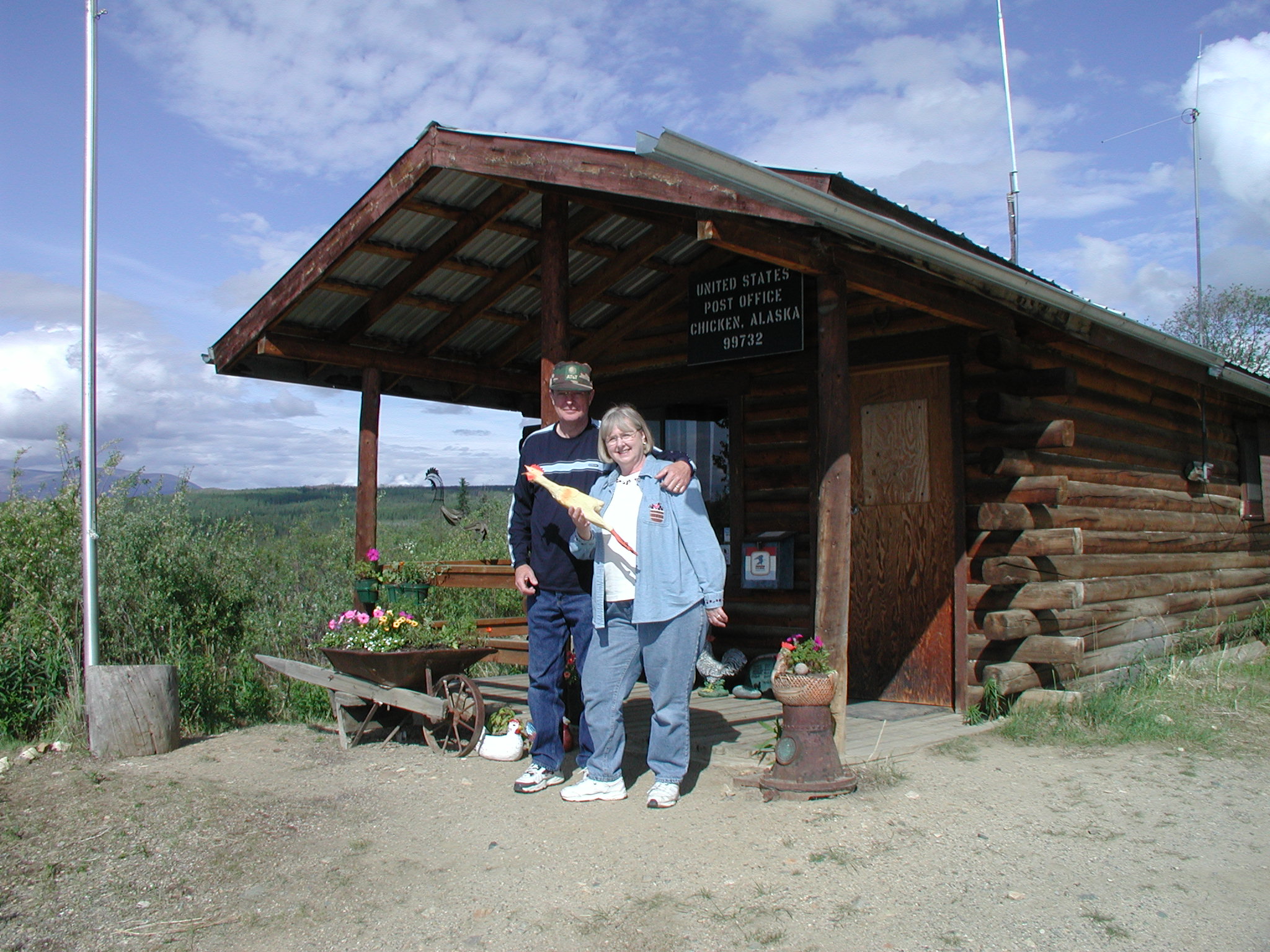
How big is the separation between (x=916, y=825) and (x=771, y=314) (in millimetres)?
3810

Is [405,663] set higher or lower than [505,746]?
higher

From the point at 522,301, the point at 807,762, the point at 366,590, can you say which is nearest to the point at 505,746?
the point at 807,762

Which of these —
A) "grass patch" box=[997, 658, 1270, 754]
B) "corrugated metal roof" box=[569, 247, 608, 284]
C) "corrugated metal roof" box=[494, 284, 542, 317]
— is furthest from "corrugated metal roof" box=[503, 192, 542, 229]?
"grass patch" box=[997, 658, 1270, 754]

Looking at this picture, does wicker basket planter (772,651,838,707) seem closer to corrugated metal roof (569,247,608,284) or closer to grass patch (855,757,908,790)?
grass patch (855,757,908,790)

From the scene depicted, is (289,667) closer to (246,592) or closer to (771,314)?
(246,592)

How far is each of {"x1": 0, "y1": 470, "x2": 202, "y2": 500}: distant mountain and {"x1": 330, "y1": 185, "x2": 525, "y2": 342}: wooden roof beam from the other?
104 inches

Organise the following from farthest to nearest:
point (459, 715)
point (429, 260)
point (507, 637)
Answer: point (507, 637) → point (429, 260) → point (459, 715)

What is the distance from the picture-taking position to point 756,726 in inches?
263

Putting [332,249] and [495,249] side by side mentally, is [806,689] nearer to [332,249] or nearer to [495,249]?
[495,249]

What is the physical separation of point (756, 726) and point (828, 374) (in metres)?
2.59

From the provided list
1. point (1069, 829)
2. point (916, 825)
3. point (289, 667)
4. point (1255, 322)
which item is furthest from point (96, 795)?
point (1255, 322)

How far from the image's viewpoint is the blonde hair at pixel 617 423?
15.6ft

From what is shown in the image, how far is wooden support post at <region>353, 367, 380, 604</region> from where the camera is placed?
26.6 ft

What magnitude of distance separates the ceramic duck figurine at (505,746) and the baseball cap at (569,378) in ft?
7.08
